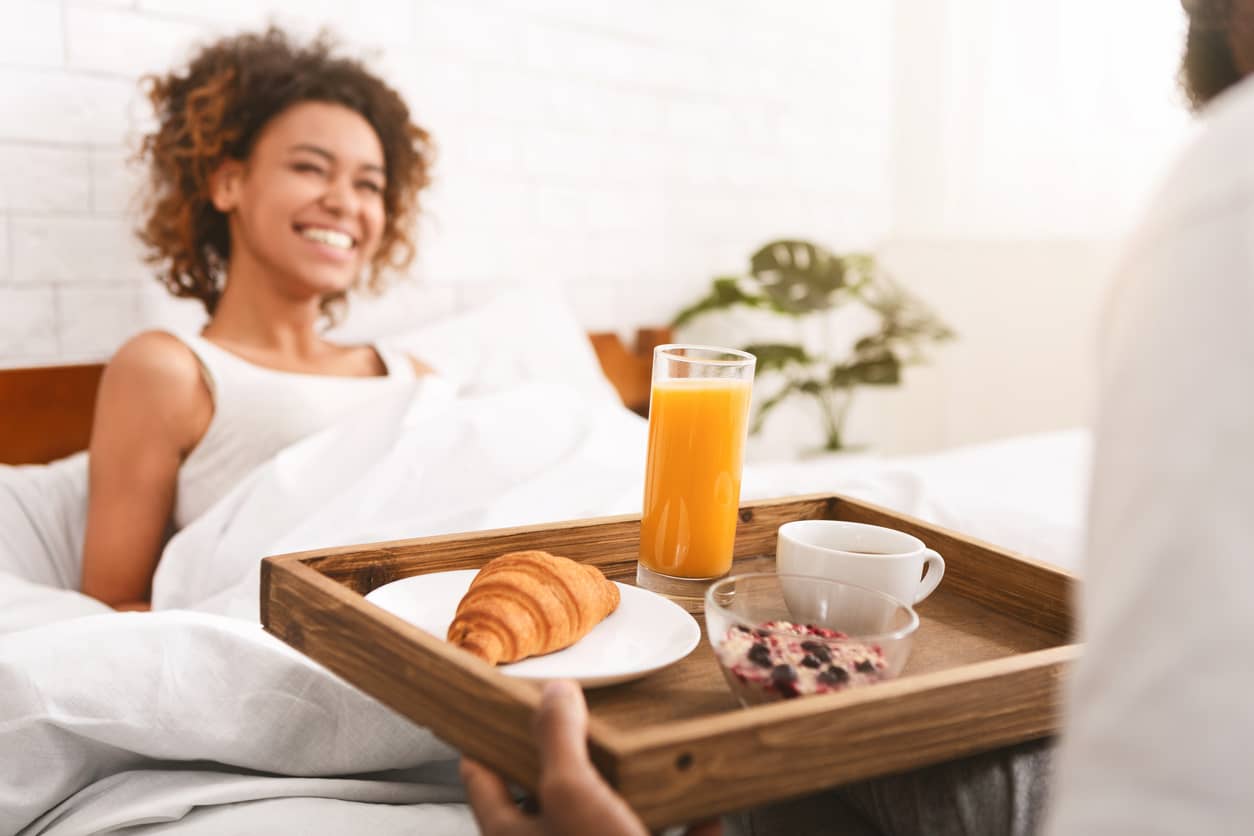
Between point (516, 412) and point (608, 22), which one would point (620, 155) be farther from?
point (516, 412)

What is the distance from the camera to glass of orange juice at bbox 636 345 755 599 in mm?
937

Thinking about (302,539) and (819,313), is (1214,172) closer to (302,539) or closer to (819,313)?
(302,539)

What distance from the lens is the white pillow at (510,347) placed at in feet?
6.56

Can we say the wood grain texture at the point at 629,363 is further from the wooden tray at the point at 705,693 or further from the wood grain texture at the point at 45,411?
the wooden tray at the point at 705,693

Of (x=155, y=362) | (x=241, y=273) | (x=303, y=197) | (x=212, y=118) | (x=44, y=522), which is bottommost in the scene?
(x=44, y=522)

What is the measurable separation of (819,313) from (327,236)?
4.32 ft

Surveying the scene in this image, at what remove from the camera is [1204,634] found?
1.18 feet

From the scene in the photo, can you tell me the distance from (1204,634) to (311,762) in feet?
2.42

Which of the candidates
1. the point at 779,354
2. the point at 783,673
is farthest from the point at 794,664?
the point at 779,354

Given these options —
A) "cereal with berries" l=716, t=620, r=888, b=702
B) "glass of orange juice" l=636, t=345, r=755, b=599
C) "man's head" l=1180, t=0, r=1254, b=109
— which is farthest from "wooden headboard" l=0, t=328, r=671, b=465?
"man's head" l=1180, t=0, r=1254, b=109

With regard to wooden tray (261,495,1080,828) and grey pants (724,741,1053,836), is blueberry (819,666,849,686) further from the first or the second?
grey pants (724,741,1053,836)

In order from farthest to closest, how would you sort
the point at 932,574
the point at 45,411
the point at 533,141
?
the point at 533,141, the point at 45,411, the point at 932,574

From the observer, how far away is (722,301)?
2.50 meters

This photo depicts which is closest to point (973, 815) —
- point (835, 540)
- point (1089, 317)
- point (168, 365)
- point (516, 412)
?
point (835, 540)
